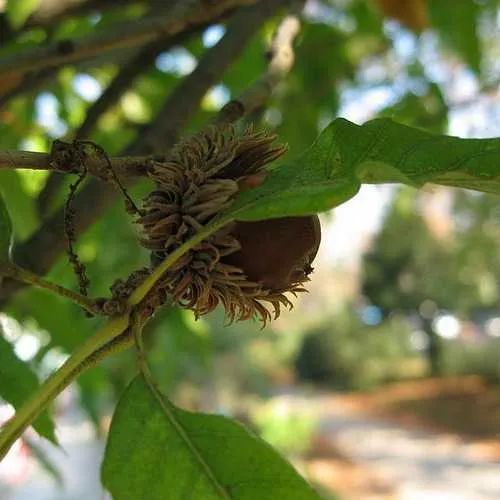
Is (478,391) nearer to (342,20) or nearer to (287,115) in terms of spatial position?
(342,20)

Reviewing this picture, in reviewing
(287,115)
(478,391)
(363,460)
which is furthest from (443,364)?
(287,115)

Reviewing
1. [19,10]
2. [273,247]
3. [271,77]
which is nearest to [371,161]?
[273,247]

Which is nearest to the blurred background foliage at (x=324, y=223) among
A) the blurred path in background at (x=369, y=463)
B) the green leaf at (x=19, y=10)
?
the green leaf at (x=19, y=10)

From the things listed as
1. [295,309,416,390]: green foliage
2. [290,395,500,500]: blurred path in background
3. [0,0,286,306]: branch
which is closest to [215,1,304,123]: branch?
[0,0,286,306]: branch

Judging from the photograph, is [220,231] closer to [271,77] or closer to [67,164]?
[67,164]

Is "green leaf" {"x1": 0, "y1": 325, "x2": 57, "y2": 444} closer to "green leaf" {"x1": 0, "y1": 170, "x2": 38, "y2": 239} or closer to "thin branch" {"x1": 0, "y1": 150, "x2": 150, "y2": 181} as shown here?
"thin branch" {"x1": 0, "y1": 150, "x2": 150, "y2": 181}
